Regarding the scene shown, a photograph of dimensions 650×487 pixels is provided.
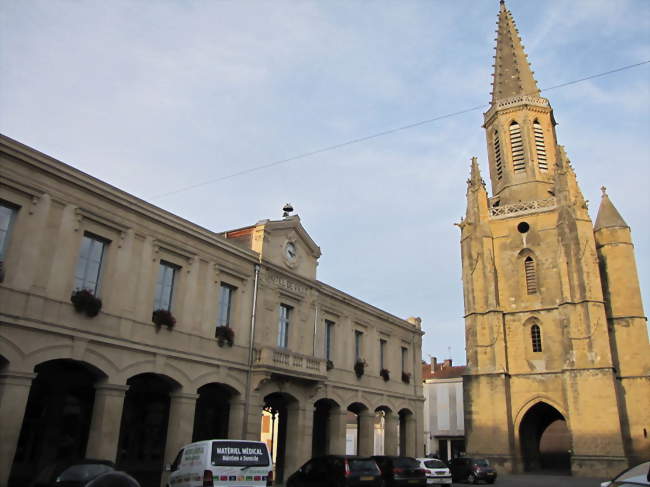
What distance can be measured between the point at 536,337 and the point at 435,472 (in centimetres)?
2146

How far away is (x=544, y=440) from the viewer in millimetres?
46250

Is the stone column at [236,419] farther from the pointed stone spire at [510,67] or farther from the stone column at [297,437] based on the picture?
the pointed stone spire at [510,67]

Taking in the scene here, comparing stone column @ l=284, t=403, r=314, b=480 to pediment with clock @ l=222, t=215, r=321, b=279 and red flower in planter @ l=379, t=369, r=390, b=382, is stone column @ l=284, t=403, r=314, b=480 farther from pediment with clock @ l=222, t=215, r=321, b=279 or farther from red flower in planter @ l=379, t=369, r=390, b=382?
red flower in planter @ l=379, t=369, r=390, b=382

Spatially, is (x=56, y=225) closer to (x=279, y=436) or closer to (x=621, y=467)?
(x=279, y=436)

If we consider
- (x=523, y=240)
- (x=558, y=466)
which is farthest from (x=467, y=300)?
(x=558, y=466)

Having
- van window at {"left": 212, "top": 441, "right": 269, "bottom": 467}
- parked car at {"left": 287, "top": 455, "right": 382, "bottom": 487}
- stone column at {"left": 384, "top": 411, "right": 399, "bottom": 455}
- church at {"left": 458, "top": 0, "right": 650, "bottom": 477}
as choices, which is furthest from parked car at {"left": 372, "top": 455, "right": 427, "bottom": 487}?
church at {"left": 458, "top": 0, "right": 650, "bottom": 477}

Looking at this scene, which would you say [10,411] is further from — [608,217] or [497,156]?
[497,156]

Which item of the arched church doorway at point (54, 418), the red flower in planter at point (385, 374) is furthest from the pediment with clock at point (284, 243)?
the arched church doorway at point (54, 418)

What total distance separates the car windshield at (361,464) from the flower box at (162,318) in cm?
734

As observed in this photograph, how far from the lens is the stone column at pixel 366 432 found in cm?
2738

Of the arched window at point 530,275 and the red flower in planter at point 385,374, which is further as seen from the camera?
the arched window at point 530,275

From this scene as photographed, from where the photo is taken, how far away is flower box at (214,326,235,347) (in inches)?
790

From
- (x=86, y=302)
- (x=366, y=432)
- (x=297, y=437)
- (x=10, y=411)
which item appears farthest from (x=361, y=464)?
(x=366, y=432)

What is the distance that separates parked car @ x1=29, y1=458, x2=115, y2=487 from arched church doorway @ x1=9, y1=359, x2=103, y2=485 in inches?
145
